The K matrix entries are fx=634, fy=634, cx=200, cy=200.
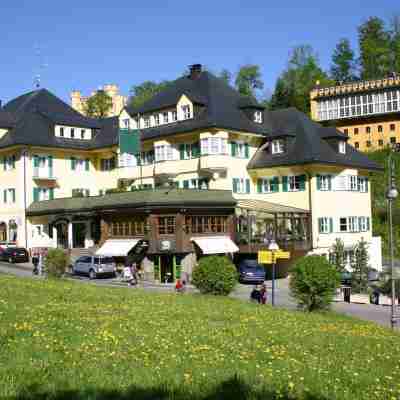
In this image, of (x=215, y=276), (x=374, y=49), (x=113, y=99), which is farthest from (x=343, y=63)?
(x=215, y=276)

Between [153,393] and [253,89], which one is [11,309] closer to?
[153,393]

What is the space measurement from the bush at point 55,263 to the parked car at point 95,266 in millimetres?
8414

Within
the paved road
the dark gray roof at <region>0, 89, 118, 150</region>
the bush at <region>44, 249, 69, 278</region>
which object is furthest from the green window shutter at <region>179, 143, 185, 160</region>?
the bush at <region>44, 249, 69, 278</region>

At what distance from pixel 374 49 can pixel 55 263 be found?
80.5 metres

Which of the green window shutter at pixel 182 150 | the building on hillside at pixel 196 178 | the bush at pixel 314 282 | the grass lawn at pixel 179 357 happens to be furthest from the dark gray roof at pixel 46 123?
the grass lawn at pixel 179 357

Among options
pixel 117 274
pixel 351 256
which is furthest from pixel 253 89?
pixel 117 274

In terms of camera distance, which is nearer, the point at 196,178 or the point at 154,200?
the point at 154,200

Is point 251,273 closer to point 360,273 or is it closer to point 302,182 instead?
point 360,273

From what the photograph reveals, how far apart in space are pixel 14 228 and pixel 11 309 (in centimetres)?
4345

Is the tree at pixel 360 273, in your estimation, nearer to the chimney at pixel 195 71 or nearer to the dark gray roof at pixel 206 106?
the dark gray roof at pixel 206 106

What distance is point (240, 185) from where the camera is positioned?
52906 mm

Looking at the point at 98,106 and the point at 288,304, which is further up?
the point at 98,106

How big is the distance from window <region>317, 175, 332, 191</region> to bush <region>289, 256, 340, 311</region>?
25921 mm

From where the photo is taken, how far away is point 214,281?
27016 mm
